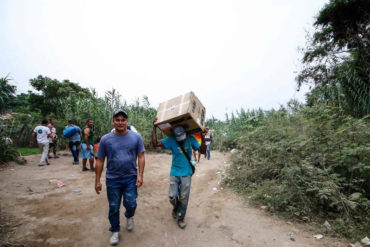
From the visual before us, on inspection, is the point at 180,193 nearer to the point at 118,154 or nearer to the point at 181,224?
the point at 181,224

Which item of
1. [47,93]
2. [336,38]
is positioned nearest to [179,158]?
[336,38]

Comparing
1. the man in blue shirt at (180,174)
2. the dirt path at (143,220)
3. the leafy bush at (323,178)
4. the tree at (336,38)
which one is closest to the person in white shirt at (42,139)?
the dirt path at (143,220)

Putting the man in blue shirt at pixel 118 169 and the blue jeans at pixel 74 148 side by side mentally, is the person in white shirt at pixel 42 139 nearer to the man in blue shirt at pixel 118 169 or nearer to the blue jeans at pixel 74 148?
the blue jeans at pixel 74 148

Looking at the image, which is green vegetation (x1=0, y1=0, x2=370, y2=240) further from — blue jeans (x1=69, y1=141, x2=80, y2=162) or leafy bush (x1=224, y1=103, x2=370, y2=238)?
blue jeans (x1=69, y1=141, x2=80, y2=162)

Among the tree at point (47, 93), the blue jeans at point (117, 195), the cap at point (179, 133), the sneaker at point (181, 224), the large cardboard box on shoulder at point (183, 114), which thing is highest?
the tree at point (47, 93)

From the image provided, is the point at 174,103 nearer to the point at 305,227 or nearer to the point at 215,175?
the point at 305,227

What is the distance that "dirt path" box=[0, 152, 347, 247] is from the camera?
2.28m

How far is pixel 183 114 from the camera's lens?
7.39ft

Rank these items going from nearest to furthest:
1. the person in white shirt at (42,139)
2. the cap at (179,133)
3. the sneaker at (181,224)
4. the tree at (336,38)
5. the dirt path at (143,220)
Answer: the dirt path at (143,220) < the cap at (179,133) < the sneaker at (181,224) < the person in white shirt at (42,139) < the tree at (336,38)

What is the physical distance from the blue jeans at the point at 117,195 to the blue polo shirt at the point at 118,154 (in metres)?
0.08

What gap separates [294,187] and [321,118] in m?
1.86

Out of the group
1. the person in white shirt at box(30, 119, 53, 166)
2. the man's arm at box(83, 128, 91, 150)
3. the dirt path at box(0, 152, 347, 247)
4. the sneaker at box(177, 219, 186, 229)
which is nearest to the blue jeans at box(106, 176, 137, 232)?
the dirt path at box(0, 152, 347, 247)

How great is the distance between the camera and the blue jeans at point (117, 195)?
221cm

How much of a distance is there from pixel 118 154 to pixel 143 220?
1.23 m
